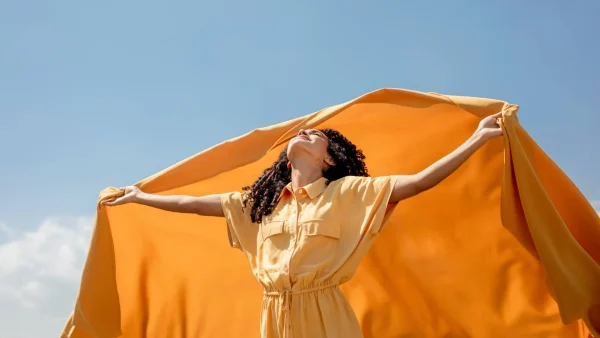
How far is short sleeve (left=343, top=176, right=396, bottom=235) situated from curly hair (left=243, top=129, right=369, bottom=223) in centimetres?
26

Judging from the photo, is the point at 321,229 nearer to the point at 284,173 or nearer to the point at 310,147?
the point at 310,147

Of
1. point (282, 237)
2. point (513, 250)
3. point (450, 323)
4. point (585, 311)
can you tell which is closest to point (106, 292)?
point (282, 237)

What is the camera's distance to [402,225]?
18.0 ft

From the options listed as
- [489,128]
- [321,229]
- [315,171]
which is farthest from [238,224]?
[489,128]

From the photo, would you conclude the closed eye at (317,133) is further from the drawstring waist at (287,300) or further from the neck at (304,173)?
the drawstring waist at (287,300)

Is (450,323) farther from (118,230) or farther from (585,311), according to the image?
(118,230)

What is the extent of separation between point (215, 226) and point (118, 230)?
31.6 inches

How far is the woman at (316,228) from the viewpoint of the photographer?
4.39 metres

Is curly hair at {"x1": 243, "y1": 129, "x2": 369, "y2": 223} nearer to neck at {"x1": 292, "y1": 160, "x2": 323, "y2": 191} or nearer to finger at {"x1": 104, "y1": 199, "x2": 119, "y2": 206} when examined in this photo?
neck at {"x1": 292, "y1": 160, "x2": 323, "y2": 191}

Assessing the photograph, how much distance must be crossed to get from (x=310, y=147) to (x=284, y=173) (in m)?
0.41

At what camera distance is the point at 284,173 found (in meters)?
5.20

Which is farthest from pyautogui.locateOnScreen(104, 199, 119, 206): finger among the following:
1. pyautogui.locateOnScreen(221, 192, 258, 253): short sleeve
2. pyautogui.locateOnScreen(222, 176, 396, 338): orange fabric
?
pyautogui.locateOnScreen(222, 176, 396, 338): orange fabric

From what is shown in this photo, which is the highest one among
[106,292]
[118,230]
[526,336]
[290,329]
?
[118,230]

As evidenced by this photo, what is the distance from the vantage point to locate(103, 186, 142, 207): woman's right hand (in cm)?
538
